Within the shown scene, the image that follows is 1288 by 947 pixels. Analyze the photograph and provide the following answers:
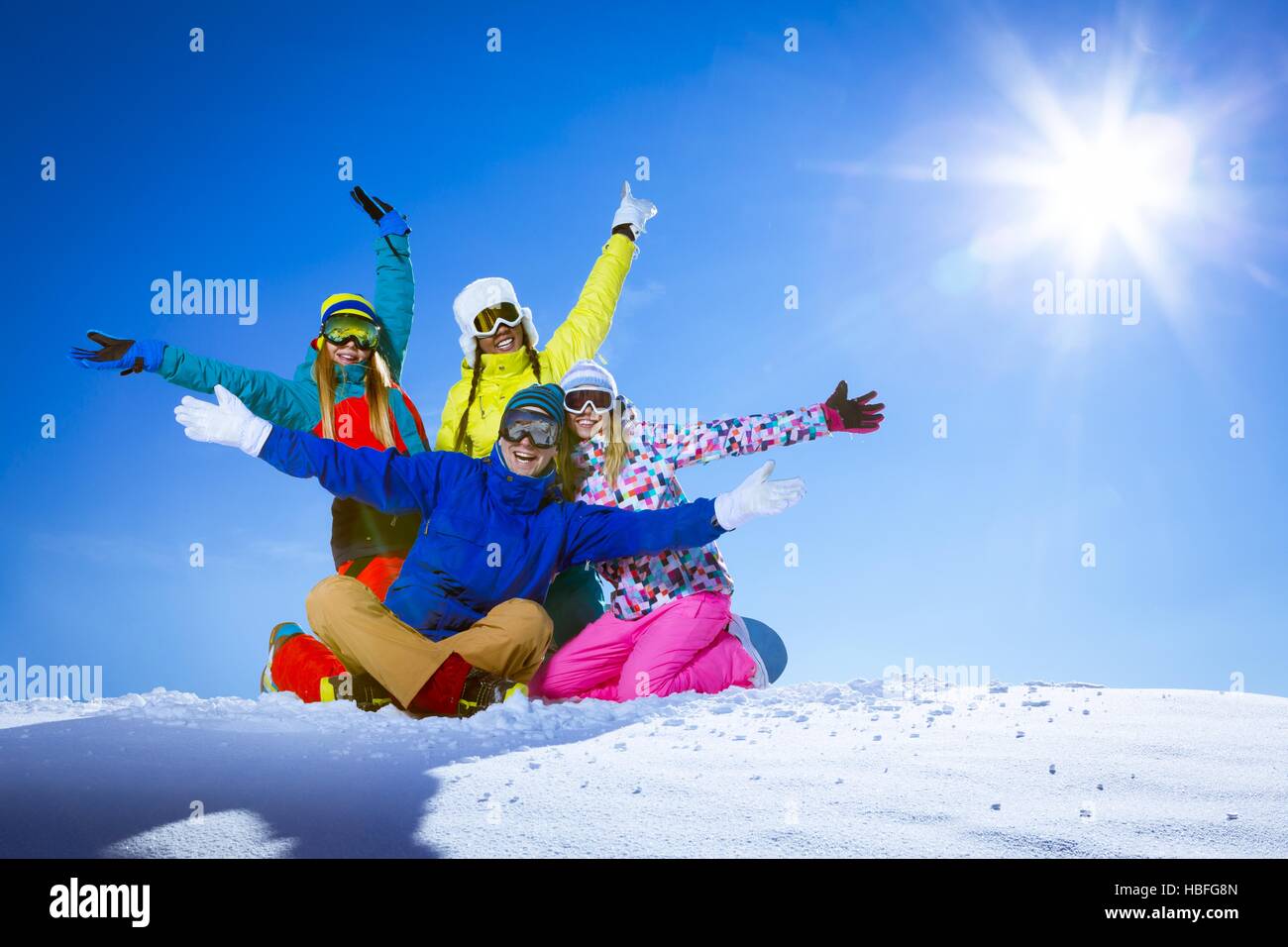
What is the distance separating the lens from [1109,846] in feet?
8.24

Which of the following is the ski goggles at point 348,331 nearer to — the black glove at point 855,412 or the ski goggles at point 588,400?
the ski goggles at point 588,400

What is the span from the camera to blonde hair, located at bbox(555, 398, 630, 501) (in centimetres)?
503

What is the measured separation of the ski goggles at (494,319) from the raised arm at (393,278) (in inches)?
22.3

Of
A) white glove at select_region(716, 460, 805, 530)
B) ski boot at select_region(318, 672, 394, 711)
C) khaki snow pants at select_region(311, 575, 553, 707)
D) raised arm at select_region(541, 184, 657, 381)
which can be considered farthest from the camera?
raised arm at select_region(541, 184, 657, 381)

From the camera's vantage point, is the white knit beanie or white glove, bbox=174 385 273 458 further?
the white knit beanie

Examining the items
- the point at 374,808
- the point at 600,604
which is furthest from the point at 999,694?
the point at 374,808

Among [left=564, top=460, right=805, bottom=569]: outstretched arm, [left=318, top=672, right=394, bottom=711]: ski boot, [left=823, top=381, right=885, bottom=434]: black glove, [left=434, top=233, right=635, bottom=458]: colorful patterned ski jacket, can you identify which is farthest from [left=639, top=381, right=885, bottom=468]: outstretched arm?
[left=318, top=672, right=394, bottom=711]: ski boot

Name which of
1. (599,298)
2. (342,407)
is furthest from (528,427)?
(599,298)

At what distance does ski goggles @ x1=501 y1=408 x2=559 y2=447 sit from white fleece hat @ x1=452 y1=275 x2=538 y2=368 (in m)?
1.26

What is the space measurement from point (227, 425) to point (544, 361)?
2.02 meters

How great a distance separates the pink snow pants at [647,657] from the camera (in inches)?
185

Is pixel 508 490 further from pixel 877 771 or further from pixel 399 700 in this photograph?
pixel 877 771

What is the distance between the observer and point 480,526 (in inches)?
179

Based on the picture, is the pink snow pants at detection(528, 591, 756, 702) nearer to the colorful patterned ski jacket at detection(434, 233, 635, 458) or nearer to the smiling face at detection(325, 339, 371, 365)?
the colorful patterned ski jacket at detection(434, 233, 635, 458)
